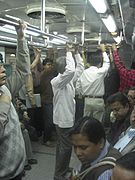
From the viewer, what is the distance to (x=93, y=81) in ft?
13.3

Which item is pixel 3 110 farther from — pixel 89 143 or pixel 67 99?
pixel 67 99

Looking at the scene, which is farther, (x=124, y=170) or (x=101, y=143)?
(x=101, y=143)

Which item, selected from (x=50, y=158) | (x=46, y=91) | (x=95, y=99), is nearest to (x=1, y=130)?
(x=95, y=99)

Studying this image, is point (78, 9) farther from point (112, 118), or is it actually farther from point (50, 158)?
point (112, 118)

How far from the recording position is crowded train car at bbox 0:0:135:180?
1663 millimetres

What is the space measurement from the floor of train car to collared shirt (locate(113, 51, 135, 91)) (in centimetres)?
156

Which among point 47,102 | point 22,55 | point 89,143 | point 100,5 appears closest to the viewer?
point 89,143

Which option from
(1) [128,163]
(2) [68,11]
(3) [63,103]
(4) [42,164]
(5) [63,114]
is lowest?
(4) [42,164]

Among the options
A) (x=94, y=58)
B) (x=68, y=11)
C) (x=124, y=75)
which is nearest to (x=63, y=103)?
(x=124, y=75)

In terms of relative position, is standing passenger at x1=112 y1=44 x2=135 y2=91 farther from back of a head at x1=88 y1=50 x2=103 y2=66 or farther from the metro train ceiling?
back of a head at x1=88 y1=50 x2=103 y2=66

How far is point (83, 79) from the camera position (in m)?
4.19

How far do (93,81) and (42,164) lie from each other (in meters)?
1.46

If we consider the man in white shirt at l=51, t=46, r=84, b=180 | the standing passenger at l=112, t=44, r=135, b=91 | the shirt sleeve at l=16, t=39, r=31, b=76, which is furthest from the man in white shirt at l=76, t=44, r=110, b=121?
the shirt sleeve at l=16, t=39, r=31, b=76

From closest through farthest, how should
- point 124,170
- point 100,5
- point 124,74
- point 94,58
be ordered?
point 124,170, point 124,74, point 100,5, point 94,58
